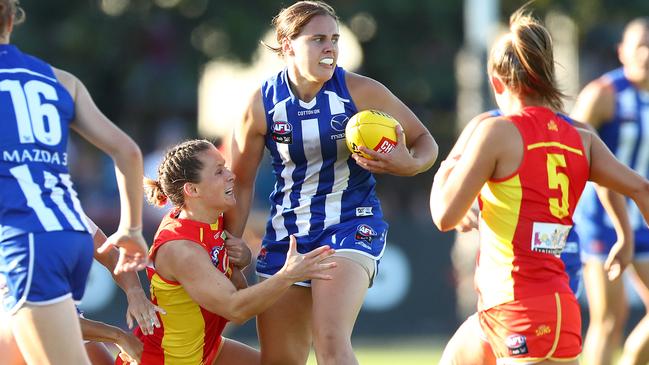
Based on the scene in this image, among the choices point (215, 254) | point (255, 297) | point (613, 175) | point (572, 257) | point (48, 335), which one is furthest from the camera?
point (572, 257)

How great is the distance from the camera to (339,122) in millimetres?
6074

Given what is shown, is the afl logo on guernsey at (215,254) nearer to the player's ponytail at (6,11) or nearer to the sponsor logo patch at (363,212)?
the sponsor logo patch at (363,212)

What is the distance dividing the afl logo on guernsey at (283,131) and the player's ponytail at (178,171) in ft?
1.22

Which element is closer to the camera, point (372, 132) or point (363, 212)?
point (372, 132)

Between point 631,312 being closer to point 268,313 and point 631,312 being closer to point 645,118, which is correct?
point 645,118

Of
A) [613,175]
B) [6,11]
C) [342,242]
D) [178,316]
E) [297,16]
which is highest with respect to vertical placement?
[6,11]

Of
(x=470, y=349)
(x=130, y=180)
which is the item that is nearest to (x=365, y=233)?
(x=470, y=349)

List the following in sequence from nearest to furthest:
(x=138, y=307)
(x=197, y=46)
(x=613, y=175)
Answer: (x=613, y=175), (x=138, y=307), (x=197, y=46)

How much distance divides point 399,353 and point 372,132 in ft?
21.4

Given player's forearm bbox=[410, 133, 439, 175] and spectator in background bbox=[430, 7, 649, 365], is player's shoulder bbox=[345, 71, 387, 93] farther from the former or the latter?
spectator in background bbox=[430, 7, 649, 365]

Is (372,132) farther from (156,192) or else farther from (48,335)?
(48,335)

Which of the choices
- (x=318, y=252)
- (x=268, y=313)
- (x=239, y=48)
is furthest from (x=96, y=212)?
(x=318, y=252)

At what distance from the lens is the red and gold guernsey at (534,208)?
491cm

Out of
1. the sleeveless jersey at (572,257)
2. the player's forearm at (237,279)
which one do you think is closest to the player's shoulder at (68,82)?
the player's forearm at (237,279)
